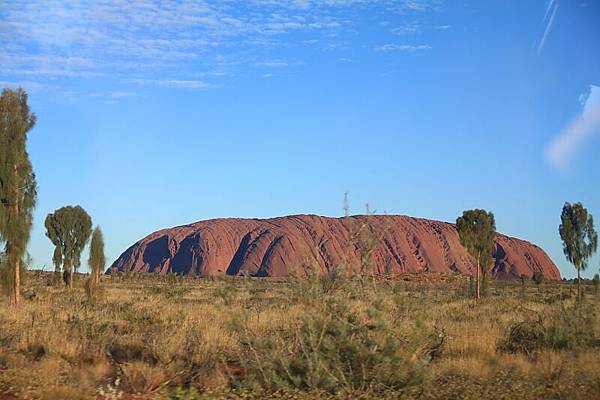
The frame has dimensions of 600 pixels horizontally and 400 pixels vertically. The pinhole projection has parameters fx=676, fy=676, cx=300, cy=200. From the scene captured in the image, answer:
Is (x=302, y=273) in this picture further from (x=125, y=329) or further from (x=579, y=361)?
(x=125, y=329)

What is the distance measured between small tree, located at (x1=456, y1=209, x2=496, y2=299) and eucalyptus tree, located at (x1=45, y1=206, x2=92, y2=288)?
24.0 meters

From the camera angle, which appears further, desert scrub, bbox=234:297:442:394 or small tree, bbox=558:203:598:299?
small tree, bbox=558:203:598:299

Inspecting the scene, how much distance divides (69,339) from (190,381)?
4.42 m

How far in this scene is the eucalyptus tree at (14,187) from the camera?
2298 centimetres

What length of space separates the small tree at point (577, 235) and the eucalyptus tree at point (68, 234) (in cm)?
2989

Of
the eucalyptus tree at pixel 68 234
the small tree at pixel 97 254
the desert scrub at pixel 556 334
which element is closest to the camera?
the desert scrub at pixel 556 334

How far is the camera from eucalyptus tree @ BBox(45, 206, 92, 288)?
4369 cm

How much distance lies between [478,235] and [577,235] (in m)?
6.91

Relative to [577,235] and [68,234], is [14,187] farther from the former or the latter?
[577,235]

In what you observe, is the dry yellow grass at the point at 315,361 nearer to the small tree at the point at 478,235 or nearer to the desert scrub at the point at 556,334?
the desert scrub at the point at 556,334

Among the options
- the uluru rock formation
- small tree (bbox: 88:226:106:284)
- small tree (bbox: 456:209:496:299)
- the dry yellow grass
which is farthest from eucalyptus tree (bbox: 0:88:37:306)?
the uluru rock formation

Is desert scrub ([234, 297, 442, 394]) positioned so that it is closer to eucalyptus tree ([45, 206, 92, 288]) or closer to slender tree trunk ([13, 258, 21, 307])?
slender tree trunk ([13, 258, 21, 307])

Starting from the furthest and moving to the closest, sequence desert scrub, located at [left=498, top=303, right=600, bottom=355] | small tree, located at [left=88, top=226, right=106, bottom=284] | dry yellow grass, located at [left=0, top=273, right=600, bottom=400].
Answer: small tree, located at [left=88, top=226, right=106, bottom=284] → desert scrub, located at [left=498, top=303, right=600, bottom=355] → dry yellow grass, located at [left=0, top=273, right=600, bottom=400]

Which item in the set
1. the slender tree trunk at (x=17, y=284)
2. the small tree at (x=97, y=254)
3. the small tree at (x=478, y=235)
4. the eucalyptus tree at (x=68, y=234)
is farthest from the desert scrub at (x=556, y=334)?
the eucalyptus tree at (x=68, y=234)
